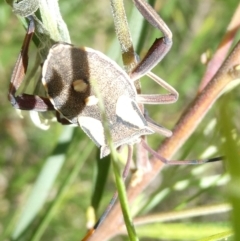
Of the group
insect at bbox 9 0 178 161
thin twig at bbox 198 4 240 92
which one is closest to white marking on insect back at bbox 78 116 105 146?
insect at bbox 9 0 178 161

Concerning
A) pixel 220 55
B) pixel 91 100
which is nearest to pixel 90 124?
pixel 91 100

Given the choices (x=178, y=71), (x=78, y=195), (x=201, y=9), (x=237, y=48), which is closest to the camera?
(x=237, y=48)

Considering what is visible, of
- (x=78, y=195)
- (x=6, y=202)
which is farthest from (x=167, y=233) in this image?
(x=6, y=202)

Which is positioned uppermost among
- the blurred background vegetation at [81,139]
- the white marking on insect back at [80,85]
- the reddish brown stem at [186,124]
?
the white marking on insect back at [80,85]

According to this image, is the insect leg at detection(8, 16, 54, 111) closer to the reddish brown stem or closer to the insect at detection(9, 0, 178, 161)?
the insect at detection(9, 0, 178, 161)

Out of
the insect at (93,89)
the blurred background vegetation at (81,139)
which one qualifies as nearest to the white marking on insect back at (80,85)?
the insect at (93,89)

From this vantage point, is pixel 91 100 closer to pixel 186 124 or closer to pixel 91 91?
pixel 91 91

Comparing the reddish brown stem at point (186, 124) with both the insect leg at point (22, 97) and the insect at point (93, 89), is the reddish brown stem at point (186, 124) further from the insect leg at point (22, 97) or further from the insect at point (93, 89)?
the insect leg at point (22, 97)

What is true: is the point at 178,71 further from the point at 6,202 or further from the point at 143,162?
the point at 6,202
